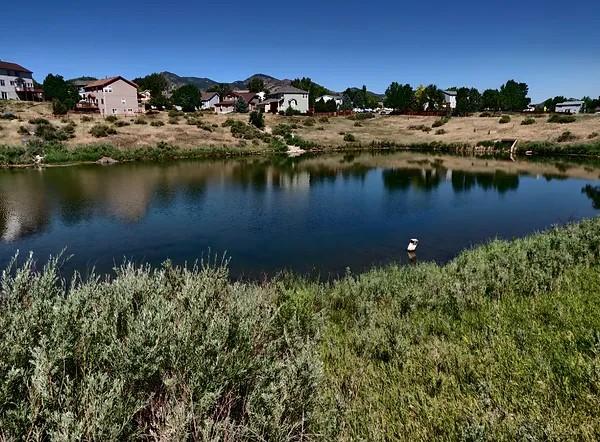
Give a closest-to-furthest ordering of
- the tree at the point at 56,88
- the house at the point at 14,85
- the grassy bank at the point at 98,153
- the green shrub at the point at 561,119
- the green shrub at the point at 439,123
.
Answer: the grassy bank at the point at 98,153, the green shrub at the point at 561,119, the green shrub at the point at 439,123, the tree at the point at 56,88, the house at the point at 14,85

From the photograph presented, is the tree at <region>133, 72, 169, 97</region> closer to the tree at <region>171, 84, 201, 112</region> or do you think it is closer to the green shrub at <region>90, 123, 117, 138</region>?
the tree at <region>171, 84, 201, 112</region>

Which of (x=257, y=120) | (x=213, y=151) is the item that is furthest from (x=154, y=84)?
(x=213, y=151)

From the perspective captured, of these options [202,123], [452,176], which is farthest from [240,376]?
[202,123]

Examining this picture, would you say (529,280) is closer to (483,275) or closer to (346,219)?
(483,275)

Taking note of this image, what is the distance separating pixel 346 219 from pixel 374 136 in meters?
66.5

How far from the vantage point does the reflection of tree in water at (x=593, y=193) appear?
1326 inches

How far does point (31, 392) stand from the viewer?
4.39 meters

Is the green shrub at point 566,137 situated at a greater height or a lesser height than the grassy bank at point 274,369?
greater

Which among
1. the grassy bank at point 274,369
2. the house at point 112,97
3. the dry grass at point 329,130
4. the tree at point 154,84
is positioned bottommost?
the grassy bank at point 274,369

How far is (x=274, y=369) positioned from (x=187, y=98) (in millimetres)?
118814

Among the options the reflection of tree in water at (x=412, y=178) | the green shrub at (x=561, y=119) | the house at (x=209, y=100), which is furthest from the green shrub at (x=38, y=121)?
the green shrub at (x=561, y=119)

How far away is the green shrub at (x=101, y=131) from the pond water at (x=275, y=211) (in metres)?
15.8

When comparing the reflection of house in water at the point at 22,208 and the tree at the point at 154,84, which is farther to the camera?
the tree at the point at 154,84

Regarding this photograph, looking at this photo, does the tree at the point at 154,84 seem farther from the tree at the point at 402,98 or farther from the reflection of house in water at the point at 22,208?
the reflection of house in water at the point at 22,208
